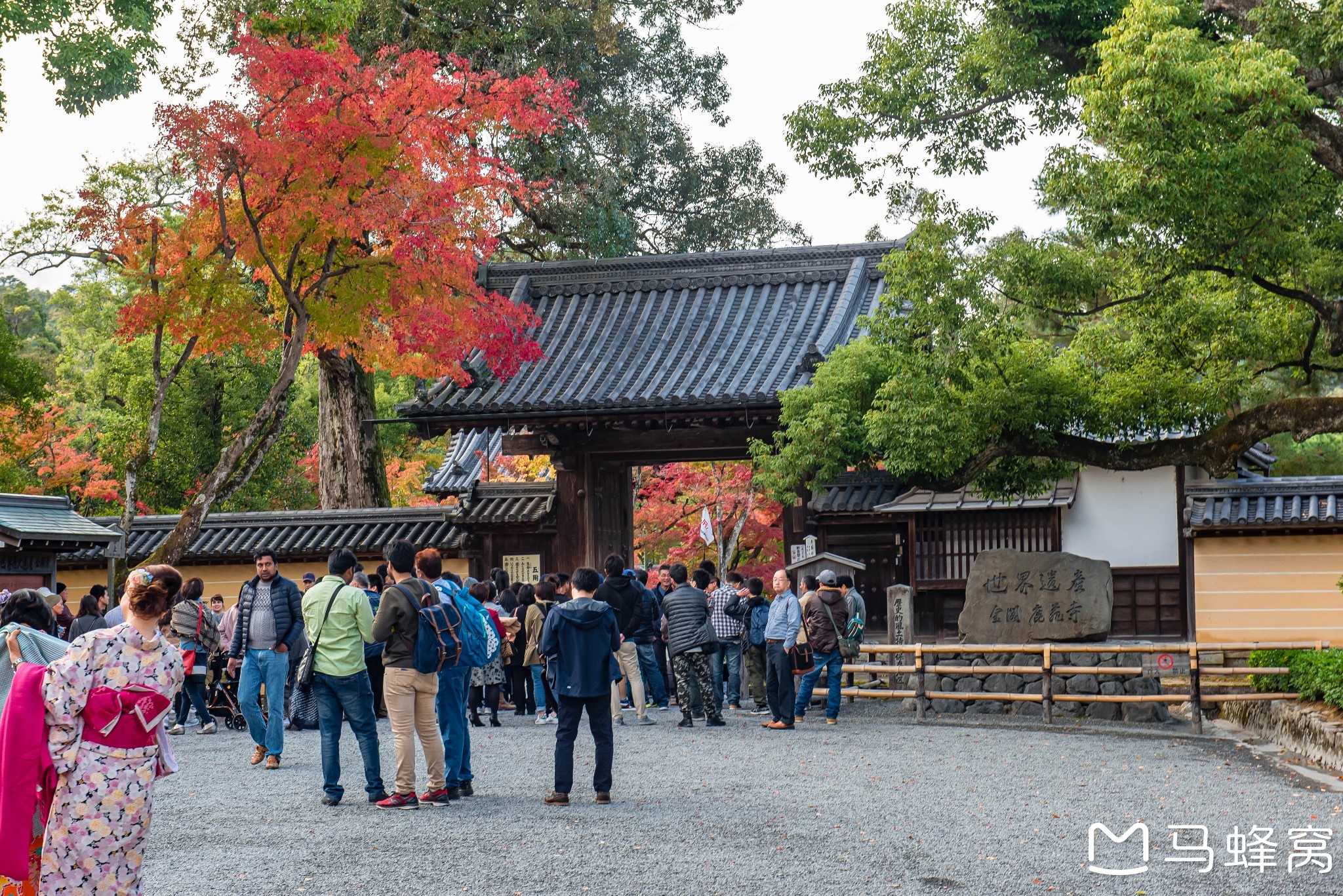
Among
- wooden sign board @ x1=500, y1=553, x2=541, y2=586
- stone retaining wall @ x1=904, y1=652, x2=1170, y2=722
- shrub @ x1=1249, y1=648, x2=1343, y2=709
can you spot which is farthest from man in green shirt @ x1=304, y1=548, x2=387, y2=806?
wooden sign board @ x1=500, y1=553, x2=541, y2=586

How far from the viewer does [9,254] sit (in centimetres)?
2620

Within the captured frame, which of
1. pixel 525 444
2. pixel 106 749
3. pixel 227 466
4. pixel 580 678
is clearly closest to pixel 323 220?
pixel 227 466

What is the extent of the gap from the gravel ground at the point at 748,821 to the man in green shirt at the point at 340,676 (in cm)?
27

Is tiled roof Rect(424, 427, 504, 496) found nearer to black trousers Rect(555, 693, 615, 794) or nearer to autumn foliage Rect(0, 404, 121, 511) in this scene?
autumn foliage Rect(0, 404, 121, 511)

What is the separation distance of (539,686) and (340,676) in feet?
21.8

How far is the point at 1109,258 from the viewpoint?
1300 centimetres

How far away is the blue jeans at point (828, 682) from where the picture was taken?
1329 centimetres

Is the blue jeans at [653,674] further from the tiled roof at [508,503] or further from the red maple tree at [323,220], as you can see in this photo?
the red maple tree at [323,220]

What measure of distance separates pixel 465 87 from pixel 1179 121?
32.5ft

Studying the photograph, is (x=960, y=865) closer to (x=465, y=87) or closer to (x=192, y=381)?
(x=465, y=87)

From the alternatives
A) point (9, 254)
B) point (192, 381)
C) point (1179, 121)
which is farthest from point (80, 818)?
point (9, 254)

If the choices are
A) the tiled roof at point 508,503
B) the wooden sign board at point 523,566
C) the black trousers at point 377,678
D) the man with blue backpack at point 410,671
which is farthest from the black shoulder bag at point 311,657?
the wooden sign board at point 523,566

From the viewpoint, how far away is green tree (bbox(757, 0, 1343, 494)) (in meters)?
10.4

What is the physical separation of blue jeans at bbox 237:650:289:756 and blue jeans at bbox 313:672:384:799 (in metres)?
1.83
